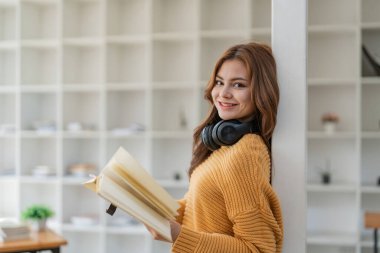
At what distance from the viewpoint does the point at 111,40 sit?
4016mm

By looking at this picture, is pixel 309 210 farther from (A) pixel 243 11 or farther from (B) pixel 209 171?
(B) pixel 209 171

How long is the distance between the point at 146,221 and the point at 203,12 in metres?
3.28

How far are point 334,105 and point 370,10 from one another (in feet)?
2.75

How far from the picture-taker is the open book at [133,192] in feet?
2.82

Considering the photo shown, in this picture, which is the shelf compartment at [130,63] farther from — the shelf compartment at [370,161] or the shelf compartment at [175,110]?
the shelf compartment at [370,161]

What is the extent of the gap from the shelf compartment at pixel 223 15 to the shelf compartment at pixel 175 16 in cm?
14

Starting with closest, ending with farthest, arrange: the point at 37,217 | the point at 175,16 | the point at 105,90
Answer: the point at 37,217 < the point at 105,90 < the point at 175,16

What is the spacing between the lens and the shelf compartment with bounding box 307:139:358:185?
3.83m

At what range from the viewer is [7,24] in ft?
15.1

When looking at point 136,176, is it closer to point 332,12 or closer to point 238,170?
point 238,170

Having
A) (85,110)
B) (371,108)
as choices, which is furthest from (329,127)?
(85,110)

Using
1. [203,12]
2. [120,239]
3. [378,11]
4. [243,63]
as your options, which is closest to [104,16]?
[203,12]

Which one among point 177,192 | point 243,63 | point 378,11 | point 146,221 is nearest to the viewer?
point 146,221

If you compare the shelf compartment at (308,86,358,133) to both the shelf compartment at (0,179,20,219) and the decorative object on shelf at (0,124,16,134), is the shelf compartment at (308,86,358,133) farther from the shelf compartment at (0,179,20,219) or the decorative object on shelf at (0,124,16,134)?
the shelf compartment at (0,179,20,219)
